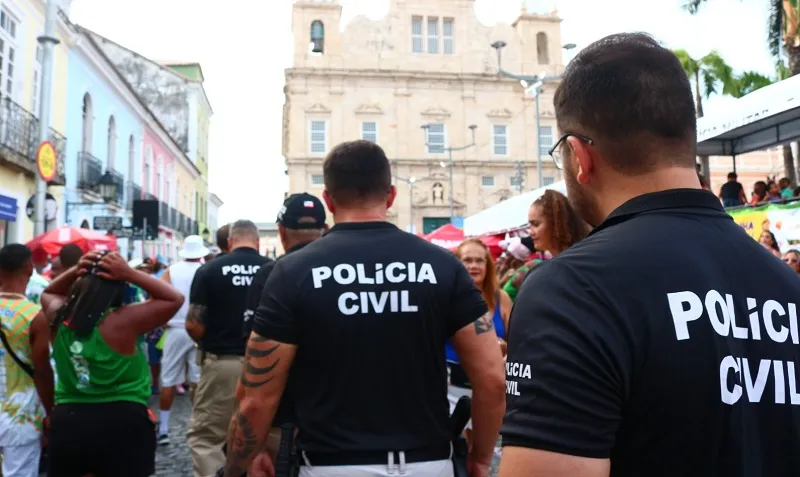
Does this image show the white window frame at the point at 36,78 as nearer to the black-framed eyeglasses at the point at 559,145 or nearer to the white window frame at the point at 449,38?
the black-framed eyeglasses at the point at 559,145

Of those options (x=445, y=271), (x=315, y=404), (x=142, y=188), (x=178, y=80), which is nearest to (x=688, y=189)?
(x=445, y=271)

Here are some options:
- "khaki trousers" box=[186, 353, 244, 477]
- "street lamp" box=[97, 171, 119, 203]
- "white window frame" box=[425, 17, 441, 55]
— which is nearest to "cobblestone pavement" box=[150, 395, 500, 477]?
"khaki trousers" box=[186, 353, 244, 477]

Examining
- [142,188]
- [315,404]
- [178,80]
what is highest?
[178,80]

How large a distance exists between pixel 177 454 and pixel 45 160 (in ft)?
24.8

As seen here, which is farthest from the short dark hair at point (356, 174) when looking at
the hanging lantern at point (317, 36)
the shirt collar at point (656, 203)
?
the hanging lantern at point (317, 36)

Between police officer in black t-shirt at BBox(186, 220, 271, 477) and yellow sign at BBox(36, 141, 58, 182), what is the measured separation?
7934 millimetres

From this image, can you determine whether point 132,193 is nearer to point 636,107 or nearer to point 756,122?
point 756,122

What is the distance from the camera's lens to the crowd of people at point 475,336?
110 centimetres

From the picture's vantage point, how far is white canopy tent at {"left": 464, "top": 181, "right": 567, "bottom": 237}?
1324cm

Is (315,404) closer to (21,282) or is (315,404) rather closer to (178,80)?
(21,282)

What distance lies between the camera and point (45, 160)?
11.6 m

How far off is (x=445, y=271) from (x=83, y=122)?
19739 millimetres

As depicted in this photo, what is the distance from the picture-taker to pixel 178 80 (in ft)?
122

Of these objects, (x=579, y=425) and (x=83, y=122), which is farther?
(x=83, y=122)
